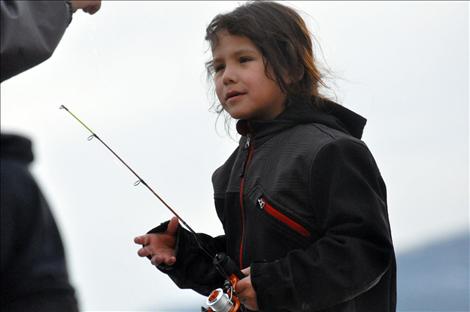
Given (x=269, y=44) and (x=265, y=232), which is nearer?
(x=265, y=232)

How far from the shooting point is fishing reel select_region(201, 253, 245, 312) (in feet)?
3.71

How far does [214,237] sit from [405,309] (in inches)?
41.1

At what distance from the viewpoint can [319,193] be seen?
119cm

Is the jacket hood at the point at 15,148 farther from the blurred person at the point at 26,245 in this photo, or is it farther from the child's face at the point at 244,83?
the child's face at the point at 244,83

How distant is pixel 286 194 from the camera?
47.7 inches

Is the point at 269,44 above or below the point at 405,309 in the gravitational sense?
above

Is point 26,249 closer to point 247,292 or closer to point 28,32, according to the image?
point 28,32

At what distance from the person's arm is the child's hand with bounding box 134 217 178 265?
538 millimetres

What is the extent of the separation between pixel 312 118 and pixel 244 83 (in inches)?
4.4

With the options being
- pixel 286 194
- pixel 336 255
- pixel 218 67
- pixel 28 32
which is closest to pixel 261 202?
pixel 286 194

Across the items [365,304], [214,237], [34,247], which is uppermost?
[34,247]

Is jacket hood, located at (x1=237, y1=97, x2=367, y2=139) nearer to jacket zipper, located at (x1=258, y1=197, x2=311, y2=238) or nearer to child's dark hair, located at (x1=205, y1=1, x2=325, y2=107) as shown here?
child's dark hair, located at (x1=205, y1=1, x2=325, y2=107)

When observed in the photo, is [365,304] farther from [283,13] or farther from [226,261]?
[283,13]

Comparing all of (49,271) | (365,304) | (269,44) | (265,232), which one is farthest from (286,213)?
(49,271)
